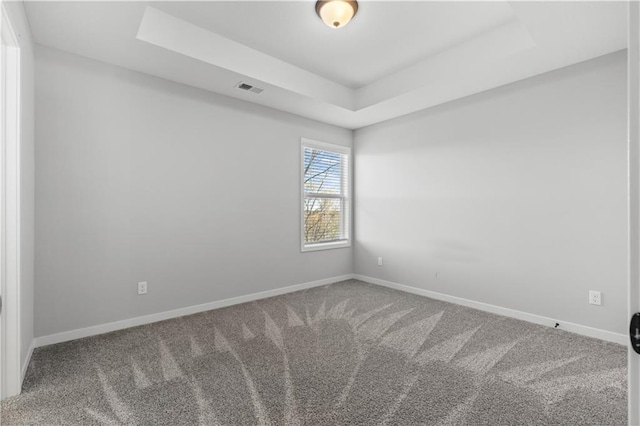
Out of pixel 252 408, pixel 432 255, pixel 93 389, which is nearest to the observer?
pixel 252 408

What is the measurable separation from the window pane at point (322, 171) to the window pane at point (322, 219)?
0.55 ft

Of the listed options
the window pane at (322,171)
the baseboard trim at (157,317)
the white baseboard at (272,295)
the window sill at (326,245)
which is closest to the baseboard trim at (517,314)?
the white baseboard at (272,295)

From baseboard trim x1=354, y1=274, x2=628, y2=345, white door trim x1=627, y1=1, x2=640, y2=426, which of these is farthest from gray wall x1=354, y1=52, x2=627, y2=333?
white door trim x1=627, y1=1, x2=640, y2=426

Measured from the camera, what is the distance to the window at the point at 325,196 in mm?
4465

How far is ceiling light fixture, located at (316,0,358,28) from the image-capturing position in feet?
7.51

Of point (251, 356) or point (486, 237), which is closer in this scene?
point (251, 356)

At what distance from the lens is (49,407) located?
1.76 metres

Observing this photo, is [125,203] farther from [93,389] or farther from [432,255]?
[432,255]

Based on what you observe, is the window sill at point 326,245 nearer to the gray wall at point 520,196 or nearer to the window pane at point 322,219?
the window pane at point 322,219

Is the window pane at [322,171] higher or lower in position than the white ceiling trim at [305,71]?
lower

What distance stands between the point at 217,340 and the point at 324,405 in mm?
1247

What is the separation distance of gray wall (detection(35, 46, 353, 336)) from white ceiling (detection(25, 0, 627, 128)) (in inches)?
10.8

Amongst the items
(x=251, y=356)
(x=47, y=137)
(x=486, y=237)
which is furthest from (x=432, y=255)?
(x=47, y=137)

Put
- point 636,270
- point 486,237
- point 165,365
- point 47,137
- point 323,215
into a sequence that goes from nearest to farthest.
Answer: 1. point 636,270
2. point 165,365
3. point 47,137
4. point 486,237
5. point 323,215
